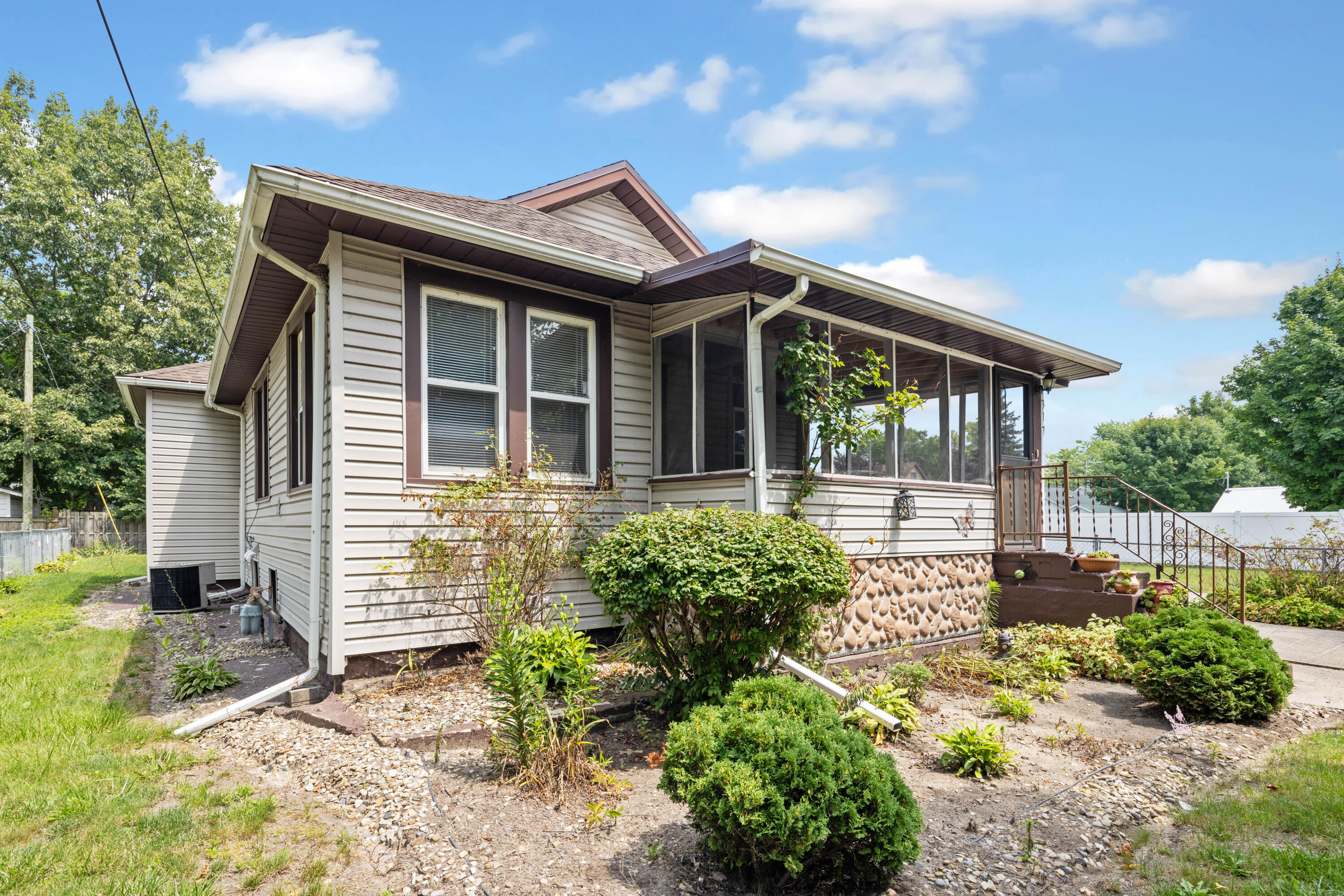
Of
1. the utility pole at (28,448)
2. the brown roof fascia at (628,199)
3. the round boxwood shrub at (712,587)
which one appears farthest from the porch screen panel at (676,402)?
the utility pole at (28,448)

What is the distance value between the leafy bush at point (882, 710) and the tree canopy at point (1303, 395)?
1962 centimetres

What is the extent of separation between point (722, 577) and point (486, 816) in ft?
5.60

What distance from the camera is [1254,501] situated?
32.4 metres

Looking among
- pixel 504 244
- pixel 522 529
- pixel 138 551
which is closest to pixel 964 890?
pixel 522 529

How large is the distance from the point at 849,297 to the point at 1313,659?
633 centimetres

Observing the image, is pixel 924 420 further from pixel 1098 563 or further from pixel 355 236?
pixel 355 236

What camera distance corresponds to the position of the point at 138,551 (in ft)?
71.7

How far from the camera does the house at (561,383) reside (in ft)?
16.2

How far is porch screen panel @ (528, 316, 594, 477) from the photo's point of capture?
5.82 meters

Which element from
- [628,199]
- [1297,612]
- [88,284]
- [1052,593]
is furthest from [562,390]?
[88,284]

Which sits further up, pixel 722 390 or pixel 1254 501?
pixel 722 390

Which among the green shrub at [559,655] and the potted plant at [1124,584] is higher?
the green shrub at [559,655]

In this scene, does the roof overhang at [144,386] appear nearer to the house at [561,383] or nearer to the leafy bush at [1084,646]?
the house at [561,383]

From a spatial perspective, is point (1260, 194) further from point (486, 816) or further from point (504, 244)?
point (486, 816)
